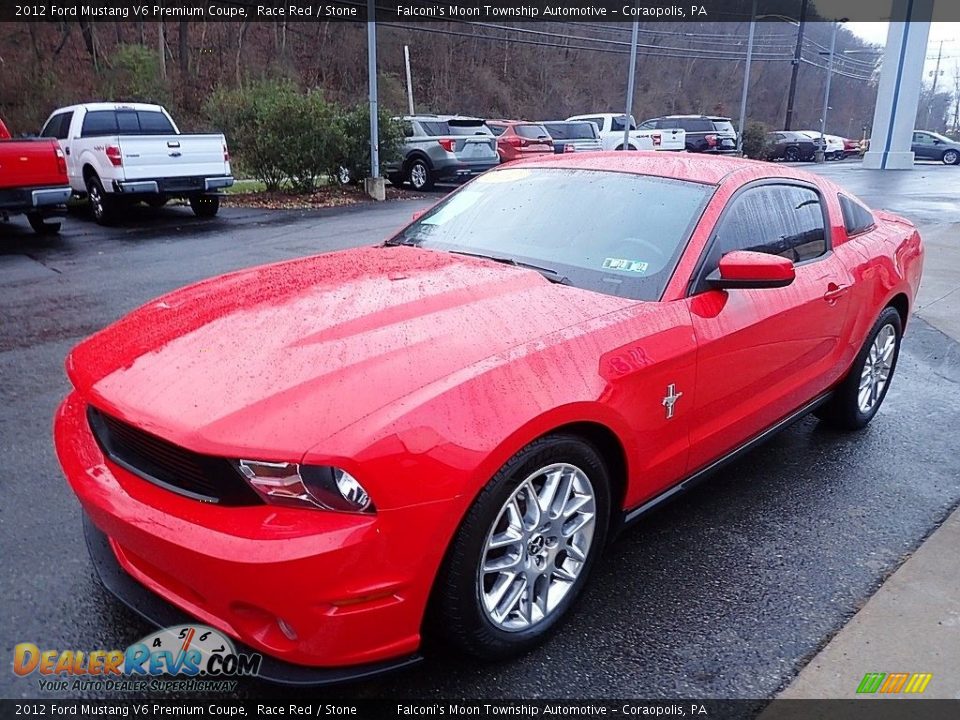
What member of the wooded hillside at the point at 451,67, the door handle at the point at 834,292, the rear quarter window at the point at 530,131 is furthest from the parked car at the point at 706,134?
the door handle at the point at 834,292

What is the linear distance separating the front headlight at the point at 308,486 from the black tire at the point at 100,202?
11375mm

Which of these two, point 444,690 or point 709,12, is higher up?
point 709,12

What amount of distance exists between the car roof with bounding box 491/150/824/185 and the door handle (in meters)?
0.61

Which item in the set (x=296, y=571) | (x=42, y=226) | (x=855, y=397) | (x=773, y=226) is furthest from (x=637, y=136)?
(x=296, y=571)

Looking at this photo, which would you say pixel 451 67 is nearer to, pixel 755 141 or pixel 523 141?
pixel 755 141

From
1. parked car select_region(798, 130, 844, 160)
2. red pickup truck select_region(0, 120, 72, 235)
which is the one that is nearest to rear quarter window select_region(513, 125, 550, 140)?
red pickup truck select_region(0, 120, 72, 235)

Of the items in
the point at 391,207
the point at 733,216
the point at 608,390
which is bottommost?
the point at 391,207

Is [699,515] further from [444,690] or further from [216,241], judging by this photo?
[216,241]

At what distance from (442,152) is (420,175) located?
2.75ft

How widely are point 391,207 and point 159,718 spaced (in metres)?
13.4

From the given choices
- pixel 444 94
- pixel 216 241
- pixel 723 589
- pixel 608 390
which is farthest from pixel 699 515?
pixel 444 94

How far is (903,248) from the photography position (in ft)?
14.8

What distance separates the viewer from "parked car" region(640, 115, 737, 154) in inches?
1057

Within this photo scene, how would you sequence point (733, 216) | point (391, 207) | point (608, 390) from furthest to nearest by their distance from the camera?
point (391, 207) < point (733, 216) < point (608, 390)
